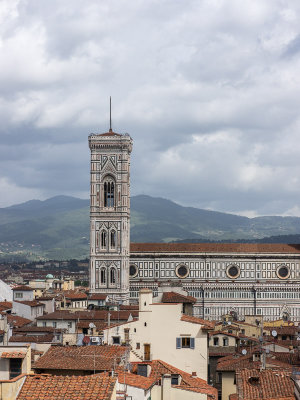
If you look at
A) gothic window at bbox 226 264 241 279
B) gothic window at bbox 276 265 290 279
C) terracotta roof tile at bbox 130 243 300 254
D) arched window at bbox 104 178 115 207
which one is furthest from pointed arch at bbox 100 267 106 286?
gothic window at bbox 276 265 290 279

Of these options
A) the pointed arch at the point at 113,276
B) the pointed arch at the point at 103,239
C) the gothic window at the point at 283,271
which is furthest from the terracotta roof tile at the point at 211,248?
the pointed arch at the point at 113,276

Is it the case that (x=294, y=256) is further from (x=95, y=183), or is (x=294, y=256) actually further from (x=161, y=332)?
(x=161, y=332)

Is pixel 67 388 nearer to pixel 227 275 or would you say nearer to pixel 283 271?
pixel 227 275

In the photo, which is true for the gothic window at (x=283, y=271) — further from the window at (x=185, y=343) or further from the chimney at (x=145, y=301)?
the window at (x=185, y=343)

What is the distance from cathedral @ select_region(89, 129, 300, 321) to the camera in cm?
11050

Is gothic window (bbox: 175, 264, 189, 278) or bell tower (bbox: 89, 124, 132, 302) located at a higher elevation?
bell tower (bbox: 89, 124, 132, 302)

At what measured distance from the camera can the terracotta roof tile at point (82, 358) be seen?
83.9 ft

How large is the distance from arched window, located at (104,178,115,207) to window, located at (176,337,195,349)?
264ft

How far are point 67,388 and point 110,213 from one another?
96.0 meters

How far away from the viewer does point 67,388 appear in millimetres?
15125

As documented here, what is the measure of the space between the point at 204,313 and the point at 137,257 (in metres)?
11.9

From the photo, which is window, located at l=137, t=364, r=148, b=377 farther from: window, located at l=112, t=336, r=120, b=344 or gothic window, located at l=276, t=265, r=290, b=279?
gothic window, located at l=276, t=265, r=290, b=279

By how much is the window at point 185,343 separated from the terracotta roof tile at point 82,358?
12.5 ft

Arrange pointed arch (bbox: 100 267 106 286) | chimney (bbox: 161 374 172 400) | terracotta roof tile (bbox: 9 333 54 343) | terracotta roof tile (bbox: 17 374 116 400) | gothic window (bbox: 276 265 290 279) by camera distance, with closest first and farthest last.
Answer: terracotta roof tile (bbox: 17 374 116 400)
chimney (bbox: 161 374 172 400)
terracotta roof tile (bbox: 9 333 54 343)
pointed arch (bbox: 100 267 106 286)
gothic window (bbox: 276 265 290 279)
